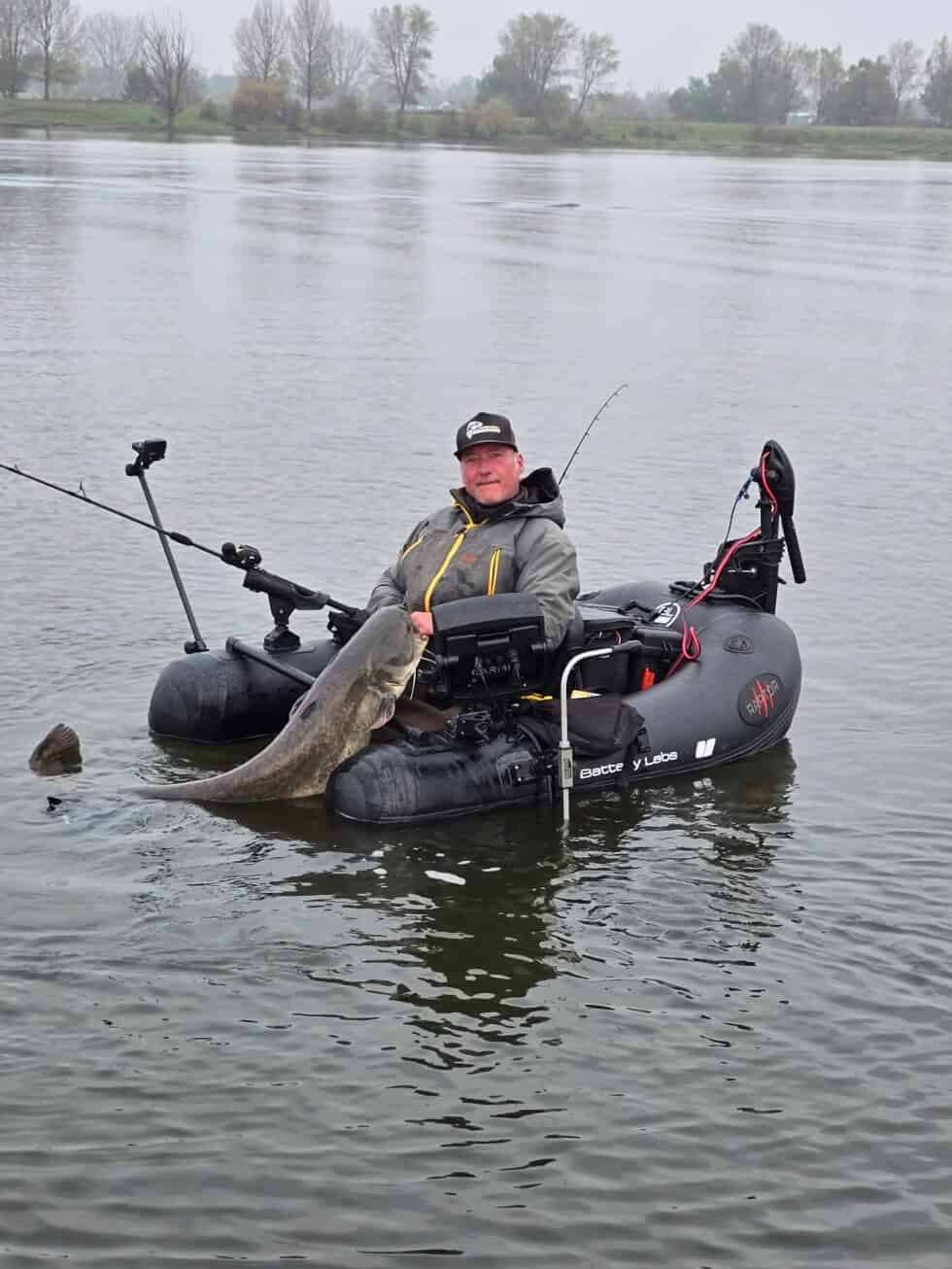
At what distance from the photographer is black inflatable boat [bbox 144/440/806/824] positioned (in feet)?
24.6

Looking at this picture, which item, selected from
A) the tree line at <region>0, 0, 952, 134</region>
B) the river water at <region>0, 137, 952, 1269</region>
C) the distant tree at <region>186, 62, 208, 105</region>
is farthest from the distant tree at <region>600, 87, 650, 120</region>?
the river water at <region>0, 137, 952, 1269</region>

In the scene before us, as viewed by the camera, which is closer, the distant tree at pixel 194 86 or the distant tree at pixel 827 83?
the distant tree at pixel 194 86

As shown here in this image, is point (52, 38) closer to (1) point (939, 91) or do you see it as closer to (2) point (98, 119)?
(2) point (98, 119)

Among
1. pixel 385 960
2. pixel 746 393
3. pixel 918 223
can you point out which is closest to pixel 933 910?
pixel 385 960

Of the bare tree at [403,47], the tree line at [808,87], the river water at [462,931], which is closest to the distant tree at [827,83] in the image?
the tree line at [808,87]

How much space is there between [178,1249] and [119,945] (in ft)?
5.73

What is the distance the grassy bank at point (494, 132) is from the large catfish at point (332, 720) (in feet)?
281

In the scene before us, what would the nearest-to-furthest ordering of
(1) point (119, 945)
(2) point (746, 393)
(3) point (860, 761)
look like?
(1) point (119, 945), (3) point (860, 761), (2) point (746, 393)

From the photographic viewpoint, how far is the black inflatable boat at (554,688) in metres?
7.49

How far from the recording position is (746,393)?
738 inches

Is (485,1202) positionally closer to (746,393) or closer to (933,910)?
(933,910)

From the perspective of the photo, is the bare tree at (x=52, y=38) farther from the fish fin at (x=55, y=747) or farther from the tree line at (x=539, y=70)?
the fish fin at (x=55, y=747)

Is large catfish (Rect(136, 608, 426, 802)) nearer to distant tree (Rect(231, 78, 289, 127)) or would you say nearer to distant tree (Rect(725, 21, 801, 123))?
distant tree (Rect(231, 78, 289, 127))

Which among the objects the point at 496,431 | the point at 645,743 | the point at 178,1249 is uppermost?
the point at 496,431
